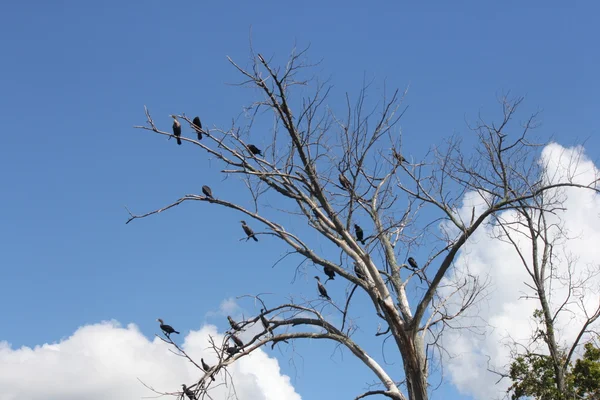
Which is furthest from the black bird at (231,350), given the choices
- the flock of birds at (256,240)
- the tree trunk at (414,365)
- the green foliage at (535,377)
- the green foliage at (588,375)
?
the green foliage at (588,375)

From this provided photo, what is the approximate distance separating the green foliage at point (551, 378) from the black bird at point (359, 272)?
7269mm

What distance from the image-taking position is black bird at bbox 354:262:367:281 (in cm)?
746

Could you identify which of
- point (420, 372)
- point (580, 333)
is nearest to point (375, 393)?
point (420, 372)

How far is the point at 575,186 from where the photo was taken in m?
7.32

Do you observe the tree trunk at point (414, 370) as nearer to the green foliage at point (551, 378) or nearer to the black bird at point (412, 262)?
the black bird at point (412, 262)

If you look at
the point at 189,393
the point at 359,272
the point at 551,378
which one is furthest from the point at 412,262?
the point at 551,378

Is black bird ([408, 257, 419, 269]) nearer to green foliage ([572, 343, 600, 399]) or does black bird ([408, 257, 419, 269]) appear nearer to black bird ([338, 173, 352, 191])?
black bird ([338, 173, 352, 191])

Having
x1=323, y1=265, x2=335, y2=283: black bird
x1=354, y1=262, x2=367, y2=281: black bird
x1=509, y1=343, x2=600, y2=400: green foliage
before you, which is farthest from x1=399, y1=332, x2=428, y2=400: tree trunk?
x1=509, y1=343, x2=600, y2=400: green foliage

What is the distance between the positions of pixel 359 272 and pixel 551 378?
28.4ft

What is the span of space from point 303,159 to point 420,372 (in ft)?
8.99

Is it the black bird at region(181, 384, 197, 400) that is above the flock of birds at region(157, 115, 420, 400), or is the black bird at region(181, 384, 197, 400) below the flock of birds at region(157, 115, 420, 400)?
below

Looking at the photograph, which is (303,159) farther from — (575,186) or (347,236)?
(575,186)

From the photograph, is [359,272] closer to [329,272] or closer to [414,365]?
[329,272]

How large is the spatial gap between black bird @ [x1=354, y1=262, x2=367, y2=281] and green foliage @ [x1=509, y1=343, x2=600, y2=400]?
7.27 metres
